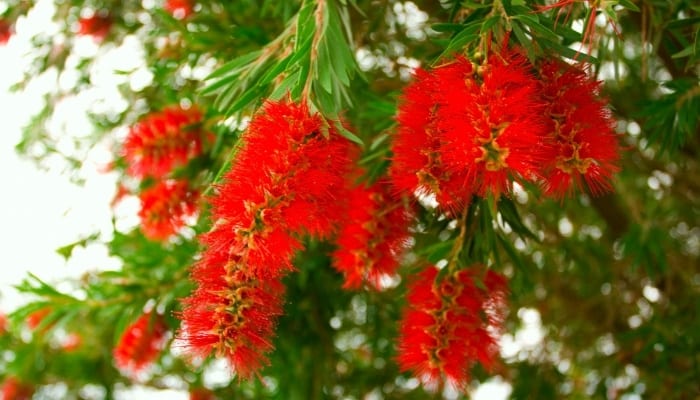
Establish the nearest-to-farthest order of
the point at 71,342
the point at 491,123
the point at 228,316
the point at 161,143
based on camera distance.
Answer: the point at 491,123
the point at 228,316
the point at 161,143
the point at 71,342

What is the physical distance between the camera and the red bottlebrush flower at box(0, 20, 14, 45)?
2.07m

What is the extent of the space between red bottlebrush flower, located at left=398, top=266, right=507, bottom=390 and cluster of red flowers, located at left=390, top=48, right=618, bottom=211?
0.53 ft

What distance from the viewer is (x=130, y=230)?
2.01 m

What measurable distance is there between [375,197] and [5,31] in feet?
4.93

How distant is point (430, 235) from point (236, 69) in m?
0.46

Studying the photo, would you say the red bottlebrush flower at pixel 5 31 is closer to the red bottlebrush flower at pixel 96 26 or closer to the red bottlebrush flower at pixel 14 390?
the red bottlebrush flower at pixel 96 26

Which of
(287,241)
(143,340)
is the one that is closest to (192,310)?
(287,241)

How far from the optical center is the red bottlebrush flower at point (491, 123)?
768 millimetres

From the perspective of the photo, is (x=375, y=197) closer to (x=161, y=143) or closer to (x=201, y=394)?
(x=161, y=143)

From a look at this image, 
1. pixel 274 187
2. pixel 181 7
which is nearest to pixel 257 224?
pixel 274 187

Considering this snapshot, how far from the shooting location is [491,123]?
767 mm

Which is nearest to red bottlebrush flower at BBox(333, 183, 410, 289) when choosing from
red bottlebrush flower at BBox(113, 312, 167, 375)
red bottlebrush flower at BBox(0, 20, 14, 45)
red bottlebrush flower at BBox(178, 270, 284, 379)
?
red bottlebrush flower at BBox(178, 270, 284, 379)

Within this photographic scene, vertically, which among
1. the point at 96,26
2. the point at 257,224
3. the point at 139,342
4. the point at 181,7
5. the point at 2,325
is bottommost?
the point at 2,325

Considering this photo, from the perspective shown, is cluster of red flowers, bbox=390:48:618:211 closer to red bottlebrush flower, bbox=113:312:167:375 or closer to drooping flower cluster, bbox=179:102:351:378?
drooping flower cluster, bbox=179:102:351:378
